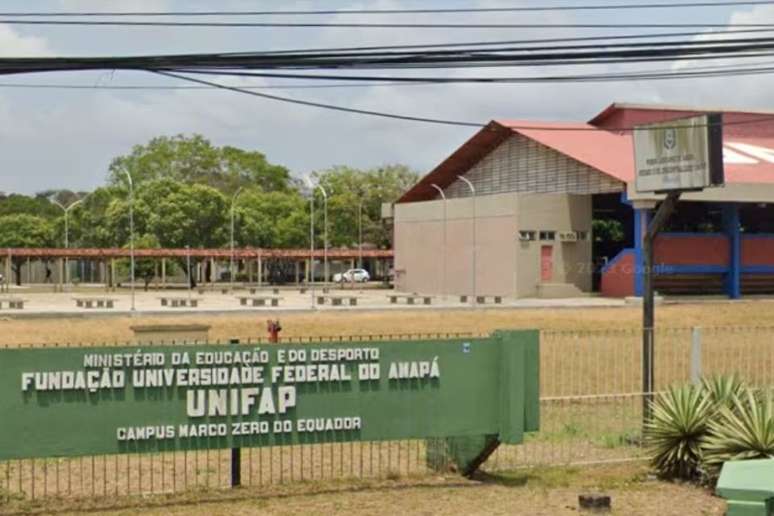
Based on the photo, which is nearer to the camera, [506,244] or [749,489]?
[749,489]

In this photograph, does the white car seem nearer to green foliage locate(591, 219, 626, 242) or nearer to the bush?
green foliage locate(591, 219, 626, 242)

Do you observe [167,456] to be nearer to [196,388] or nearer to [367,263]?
[196,388]

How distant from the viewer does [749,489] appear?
267 inches

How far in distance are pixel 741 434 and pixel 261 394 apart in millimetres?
4057

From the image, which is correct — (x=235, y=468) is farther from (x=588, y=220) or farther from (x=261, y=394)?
(x=588, y=220)

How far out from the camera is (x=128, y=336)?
27.6 metres

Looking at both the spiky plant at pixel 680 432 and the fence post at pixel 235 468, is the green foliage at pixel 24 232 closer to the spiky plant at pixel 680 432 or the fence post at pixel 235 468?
the fence post at pixel 235 468

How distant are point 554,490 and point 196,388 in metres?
3.16

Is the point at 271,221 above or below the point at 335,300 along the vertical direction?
above

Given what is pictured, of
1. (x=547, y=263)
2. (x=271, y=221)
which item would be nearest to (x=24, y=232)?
(x=271, y=221)

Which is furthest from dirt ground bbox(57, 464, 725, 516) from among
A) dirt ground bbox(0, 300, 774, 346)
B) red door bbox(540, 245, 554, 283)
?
red door bbox(540, 245, 554, 283)

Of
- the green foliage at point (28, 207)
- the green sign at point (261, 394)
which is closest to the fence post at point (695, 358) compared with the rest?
the green sign at point (261, 394)

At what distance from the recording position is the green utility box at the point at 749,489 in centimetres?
670


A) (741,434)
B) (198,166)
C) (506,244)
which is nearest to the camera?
(741,434)
